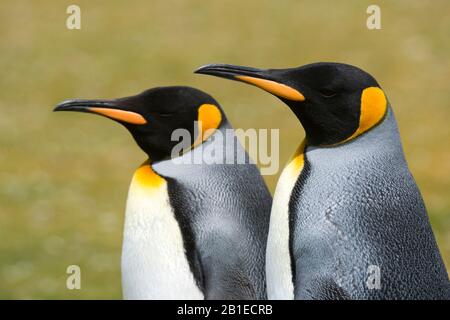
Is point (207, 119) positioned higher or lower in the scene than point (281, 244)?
higher

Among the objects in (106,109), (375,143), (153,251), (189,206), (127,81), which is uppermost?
(127,81)

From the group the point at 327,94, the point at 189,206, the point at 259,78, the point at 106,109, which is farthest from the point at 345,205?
the point at 106,109

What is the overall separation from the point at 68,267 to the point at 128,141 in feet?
20.1

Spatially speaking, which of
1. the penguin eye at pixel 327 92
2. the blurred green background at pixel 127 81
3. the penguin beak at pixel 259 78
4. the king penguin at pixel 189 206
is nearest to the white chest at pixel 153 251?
the king penguin at pixel 189 206

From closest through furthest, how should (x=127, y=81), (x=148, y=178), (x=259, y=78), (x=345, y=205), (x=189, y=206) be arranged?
(x=345, y=205)
(x=259, y=78)
(x=189, y=206)
(x=148, y=178)
(x=127, y=81)

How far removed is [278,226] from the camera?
2.62m

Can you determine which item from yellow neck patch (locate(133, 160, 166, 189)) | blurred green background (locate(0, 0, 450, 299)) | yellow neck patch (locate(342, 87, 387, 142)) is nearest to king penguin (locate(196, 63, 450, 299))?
yellow neck patch (locate(342, 87, 387, 142))

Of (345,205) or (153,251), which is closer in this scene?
(345,205)

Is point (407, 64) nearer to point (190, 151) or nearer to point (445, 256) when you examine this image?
point (445, 256)

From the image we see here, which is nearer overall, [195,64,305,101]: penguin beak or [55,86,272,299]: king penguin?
[195,64,305,101]: penguin beak

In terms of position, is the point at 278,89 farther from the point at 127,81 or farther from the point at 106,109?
the point at 127,81

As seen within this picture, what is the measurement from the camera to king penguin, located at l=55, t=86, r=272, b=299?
112 inches

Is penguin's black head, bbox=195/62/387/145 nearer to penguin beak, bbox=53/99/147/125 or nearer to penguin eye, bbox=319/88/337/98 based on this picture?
penguin eye, bbox=319/88/337/98

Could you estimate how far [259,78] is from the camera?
266 centimetres
